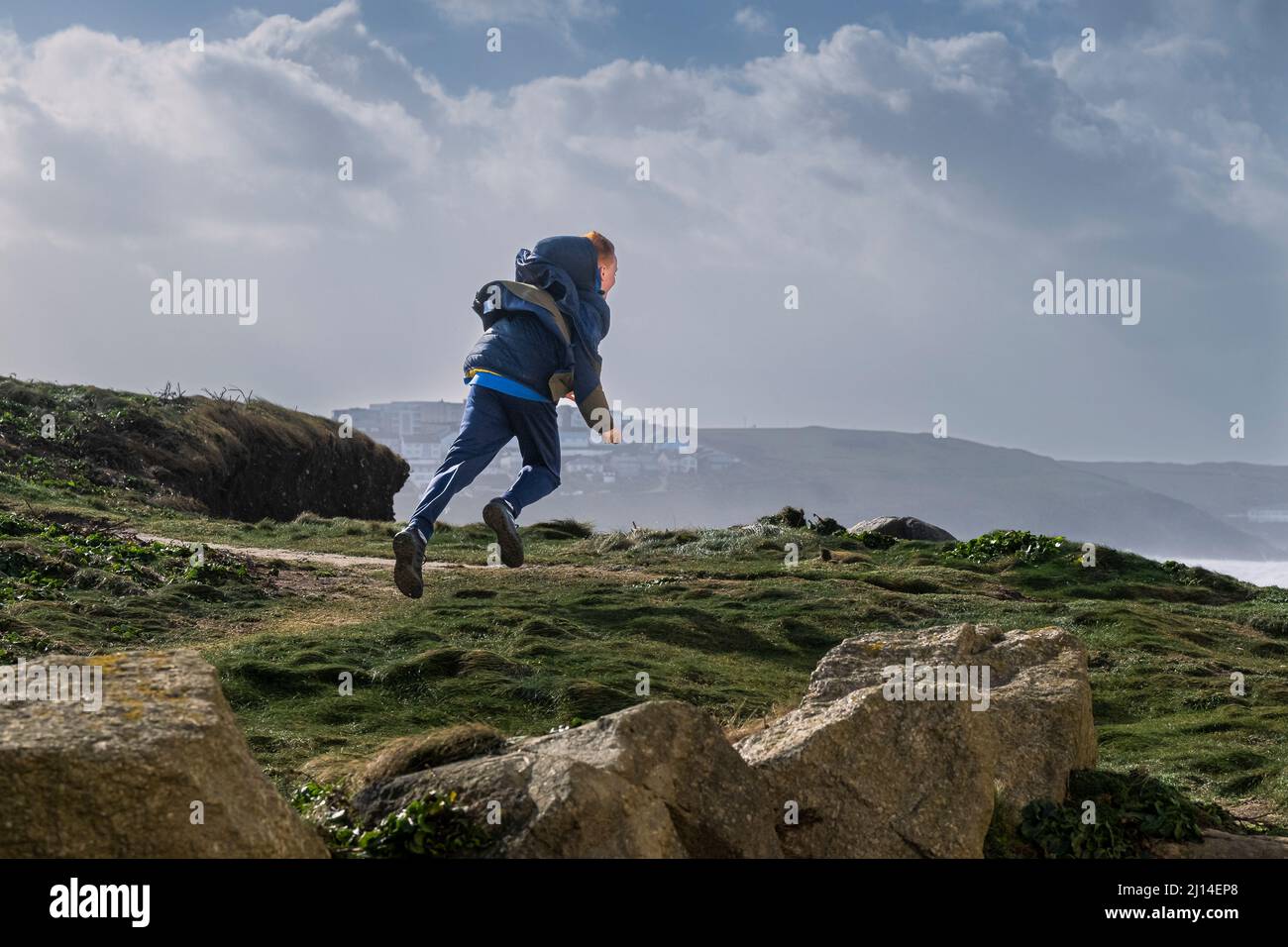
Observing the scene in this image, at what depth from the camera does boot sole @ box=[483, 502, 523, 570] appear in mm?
9117

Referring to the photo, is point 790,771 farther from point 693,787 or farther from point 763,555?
point 763,555

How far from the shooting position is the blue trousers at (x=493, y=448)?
925 centimetres

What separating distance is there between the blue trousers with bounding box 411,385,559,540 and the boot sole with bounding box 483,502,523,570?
13 cm

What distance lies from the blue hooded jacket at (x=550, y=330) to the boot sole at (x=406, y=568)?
1.29 m

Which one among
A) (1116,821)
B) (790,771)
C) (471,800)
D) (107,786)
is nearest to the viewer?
(107,786)

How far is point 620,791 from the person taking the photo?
18.1ft

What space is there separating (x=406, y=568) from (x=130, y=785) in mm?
4556

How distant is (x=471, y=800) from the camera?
222 inches

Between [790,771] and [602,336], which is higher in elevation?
[602,336]

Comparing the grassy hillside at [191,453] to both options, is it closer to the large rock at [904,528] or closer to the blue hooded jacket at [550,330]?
the large rock at [904,528]

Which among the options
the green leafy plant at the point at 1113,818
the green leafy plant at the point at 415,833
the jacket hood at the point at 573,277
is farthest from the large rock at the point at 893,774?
the jacket hood at the point at 573,277

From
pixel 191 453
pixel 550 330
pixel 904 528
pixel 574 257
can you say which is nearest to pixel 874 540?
pixel 904 528
